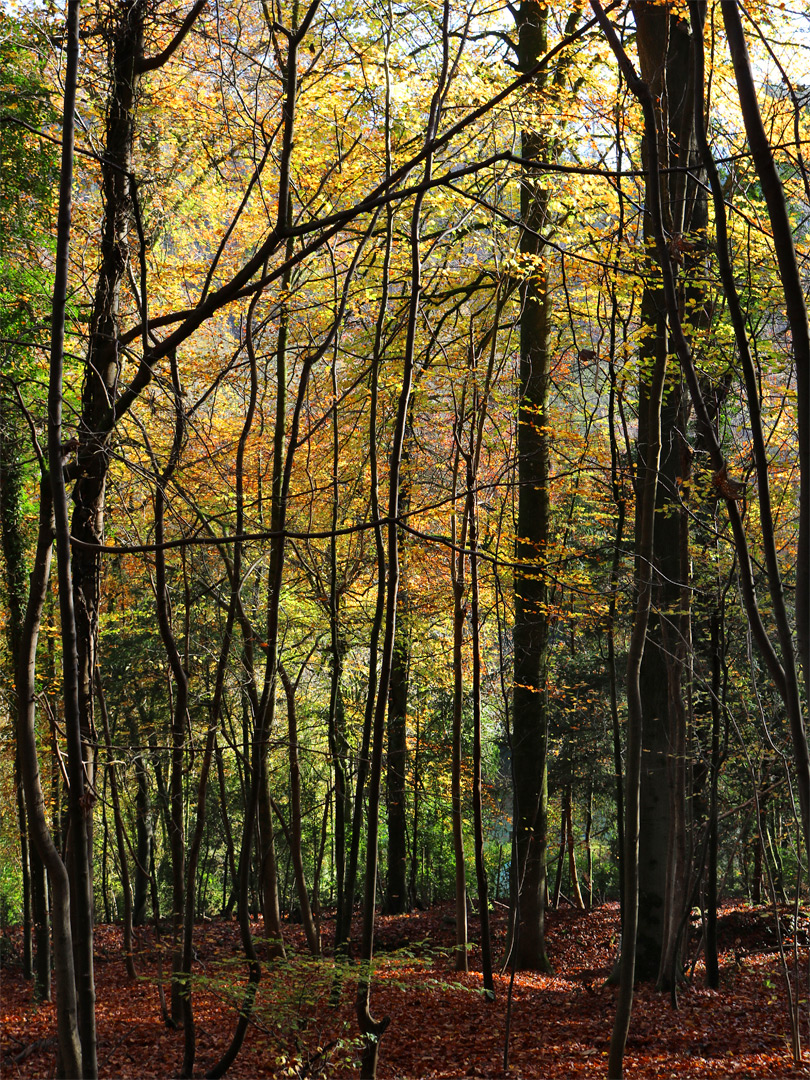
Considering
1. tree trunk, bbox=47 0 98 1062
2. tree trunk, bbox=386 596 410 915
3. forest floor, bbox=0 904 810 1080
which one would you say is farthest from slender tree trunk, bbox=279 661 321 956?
tree trunk, bbox=386 596 410 915

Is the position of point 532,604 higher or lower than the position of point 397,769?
higher

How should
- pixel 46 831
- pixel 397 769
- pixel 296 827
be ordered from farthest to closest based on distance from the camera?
pixel 397 769
pixel 296 827
pixel 46 831

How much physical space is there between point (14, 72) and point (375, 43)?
3192 mm

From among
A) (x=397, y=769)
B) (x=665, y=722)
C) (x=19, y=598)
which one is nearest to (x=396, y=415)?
→ (x=665, y=722)

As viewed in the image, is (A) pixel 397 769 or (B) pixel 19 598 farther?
(A) pixel 397 769

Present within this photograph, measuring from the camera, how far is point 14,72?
6645 mm

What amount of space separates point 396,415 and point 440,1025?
216 inches

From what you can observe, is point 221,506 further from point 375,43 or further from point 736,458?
point 736,458

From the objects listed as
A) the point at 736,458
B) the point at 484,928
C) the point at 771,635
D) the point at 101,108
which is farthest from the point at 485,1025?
the point at 101,108

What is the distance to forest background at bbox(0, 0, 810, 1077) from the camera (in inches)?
100

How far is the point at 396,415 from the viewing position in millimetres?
6523

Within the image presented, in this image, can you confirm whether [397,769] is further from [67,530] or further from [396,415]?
[67,530]

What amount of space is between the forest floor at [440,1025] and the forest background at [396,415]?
Answer: 0.32m

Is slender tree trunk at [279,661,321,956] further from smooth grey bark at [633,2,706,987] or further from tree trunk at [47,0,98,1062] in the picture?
tree trunk at [47,0,98,1062]
